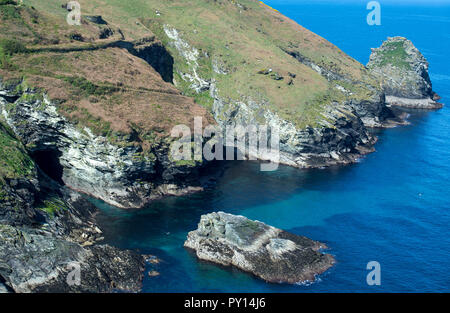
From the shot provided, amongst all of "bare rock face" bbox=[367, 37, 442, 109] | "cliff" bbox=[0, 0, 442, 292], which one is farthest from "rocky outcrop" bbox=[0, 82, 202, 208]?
"bare rock face" bbox=[367, 37, 442, 109]

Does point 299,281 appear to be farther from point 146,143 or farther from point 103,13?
point 103,13

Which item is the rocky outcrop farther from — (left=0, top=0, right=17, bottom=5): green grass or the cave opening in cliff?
(left=0, top=0, right=17, bottom=5): green grass

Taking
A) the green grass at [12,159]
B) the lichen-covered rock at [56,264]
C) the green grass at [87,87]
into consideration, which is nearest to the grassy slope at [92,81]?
the green grass at [87,87]

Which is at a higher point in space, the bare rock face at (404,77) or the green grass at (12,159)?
the bare rock face at (404,77)

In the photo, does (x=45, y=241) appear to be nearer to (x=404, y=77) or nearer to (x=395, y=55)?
(x=404, y=77)

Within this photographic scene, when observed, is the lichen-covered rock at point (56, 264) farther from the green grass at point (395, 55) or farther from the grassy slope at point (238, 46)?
the green grass at point (395, 55)

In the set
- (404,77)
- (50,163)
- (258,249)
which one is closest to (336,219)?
(258,249)

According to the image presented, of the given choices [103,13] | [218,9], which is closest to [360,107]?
[218,9]
